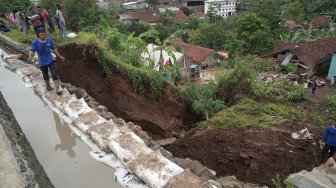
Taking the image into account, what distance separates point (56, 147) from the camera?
4336 mm

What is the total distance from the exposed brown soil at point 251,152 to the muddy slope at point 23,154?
114 inches

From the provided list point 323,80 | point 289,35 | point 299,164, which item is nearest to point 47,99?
point 299,164

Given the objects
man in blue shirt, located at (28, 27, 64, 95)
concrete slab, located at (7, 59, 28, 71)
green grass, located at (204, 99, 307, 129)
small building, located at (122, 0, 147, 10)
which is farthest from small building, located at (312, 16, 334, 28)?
man in blue shirt, located at (28, 27, 64, 95)

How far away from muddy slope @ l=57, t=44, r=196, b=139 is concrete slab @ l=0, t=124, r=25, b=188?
168 inches

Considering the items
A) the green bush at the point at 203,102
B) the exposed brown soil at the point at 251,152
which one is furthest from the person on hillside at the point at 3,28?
the exposed brown soil at the point at 251,152

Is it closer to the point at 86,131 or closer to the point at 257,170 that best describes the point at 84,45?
the point at 86,131

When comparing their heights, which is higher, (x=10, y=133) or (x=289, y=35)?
(x=10, y=133)

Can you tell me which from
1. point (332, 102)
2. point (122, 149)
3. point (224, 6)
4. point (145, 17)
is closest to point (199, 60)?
point (332, 102)

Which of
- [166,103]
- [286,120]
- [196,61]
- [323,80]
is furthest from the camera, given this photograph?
[196,61]

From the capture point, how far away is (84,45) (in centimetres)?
775

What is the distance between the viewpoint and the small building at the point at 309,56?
23219 millimetres

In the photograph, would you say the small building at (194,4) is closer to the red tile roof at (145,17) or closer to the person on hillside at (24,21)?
the red tile roof at (145,17)

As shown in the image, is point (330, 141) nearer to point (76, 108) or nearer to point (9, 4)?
point (76, 108)

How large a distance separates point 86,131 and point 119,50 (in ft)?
17.1
